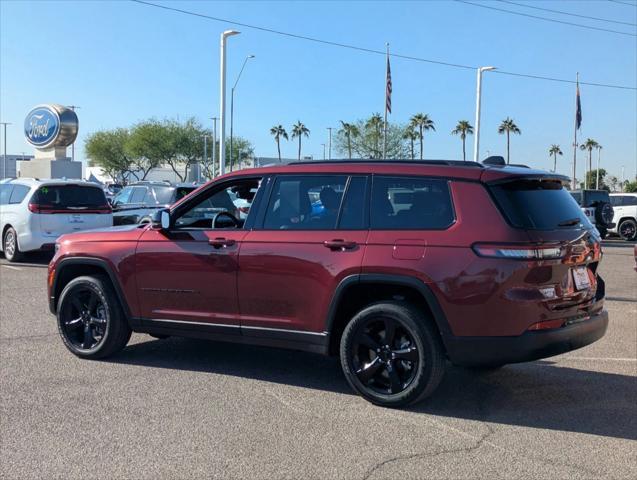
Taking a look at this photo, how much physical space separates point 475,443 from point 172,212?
3234mm

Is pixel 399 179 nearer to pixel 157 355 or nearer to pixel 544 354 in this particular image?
pixel 544 354

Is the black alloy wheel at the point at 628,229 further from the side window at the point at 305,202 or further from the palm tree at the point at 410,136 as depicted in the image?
the palm tree at the point at 410,136

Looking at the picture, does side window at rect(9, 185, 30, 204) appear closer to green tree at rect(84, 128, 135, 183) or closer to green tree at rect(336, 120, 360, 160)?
green tree at rect(336, 120, 360, 160)

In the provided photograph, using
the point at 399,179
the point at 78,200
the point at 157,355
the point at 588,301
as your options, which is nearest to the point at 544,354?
the point at 588,301

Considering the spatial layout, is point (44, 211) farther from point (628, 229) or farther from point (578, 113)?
point (578, 113)

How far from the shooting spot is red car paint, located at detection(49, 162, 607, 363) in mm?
4660

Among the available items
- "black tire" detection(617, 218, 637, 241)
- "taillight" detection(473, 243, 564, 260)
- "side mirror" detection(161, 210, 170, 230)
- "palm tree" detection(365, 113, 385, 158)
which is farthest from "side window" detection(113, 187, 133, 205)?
"palm tree" detection(365, 113, 385, 158)

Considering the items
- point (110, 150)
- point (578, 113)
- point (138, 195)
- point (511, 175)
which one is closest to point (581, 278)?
point (511, 175)

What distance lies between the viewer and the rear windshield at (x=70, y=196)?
13633 mm

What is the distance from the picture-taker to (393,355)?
506 centimetres

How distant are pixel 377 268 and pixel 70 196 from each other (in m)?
10.6

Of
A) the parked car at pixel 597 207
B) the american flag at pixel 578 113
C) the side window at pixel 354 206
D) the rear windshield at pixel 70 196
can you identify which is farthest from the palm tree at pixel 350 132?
the side window at pixel 354 206

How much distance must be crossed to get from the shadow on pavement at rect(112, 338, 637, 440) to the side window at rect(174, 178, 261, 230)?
1.33 m

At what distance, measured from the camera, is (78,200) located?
14.0m
